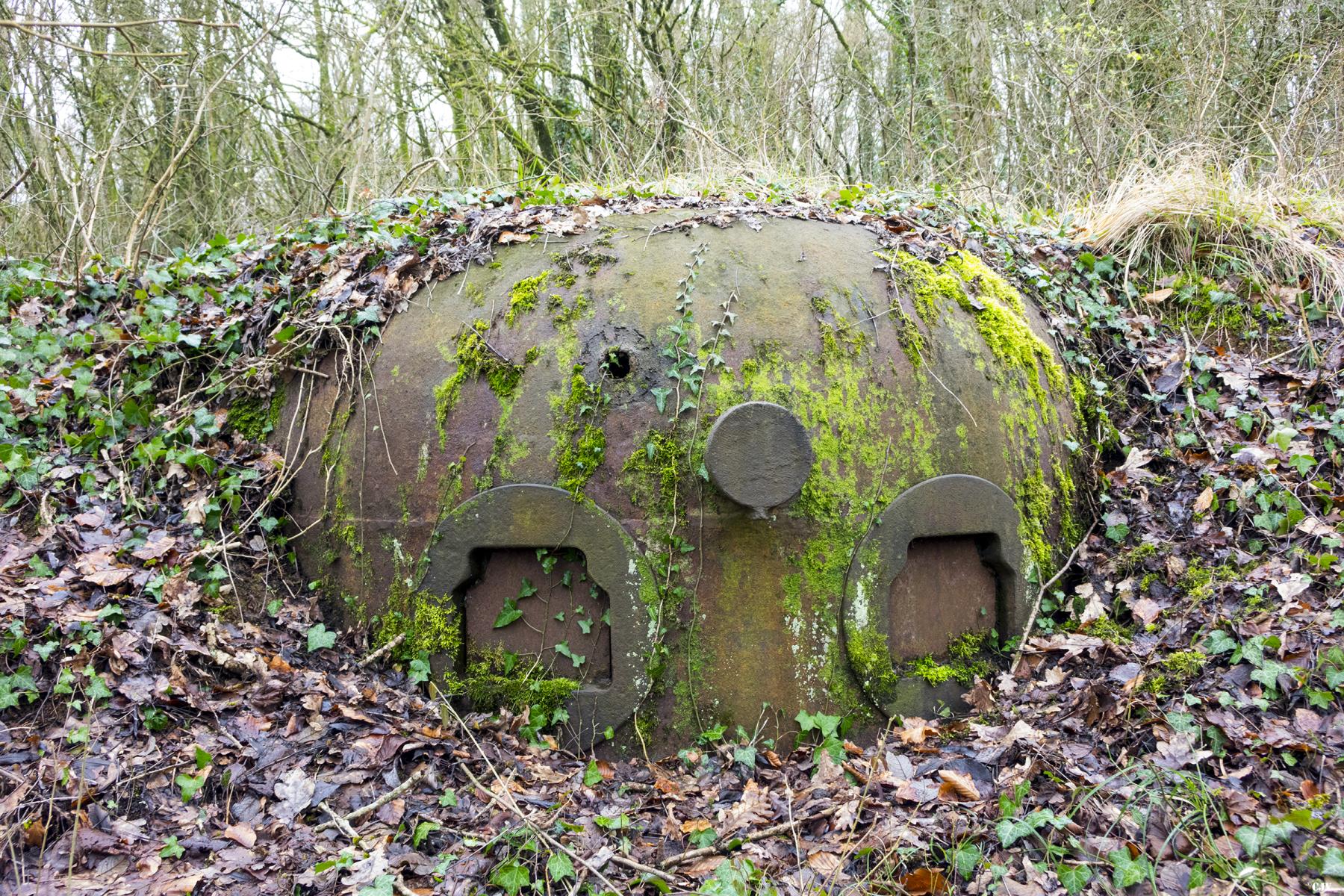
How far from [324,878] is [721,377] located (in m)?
2.23

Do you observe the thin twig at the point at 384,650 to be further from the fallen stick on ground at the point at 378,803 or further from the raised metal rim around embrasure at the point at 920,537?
the raised metal rim around embrasure at the point at 920,537

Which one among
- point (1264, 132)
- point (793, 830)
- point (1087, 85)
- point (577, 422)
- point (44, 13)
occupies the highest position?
point (44, 13)

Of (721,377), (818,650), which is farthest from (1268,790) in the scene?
(721,377)

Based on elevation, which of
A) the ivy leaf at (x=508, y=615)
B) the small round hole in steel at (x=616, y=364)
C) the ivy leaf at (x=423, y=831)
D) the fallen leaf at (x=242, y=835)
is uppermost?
the small round hole in steel at (x=616, y=364)

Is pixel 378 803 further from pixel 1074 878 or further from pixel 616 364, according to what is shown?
pixel 1074 878

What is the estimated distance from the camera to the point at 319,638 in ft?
12.0

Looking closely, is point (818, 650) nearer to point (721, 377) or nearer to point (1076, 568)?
point (721, 377)

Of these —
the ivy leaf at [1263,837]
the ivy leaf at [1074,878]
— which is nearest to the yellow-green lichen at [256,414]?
the ivy leaf at [1074,878]

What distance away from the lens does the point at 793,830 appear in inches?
114

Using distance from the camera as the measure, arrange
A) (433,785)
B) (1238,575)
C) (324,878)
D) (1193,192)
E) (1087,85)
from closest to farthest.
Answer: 1. (324,878)
2. (433,785)
3. (1238,575)
4. (1193,192)
5. (1087,85)

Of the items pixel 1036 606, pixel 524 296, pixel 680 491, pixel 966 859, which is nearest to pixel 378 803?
pixel 680 491

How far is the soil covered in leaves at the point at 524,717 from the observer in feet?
8.87

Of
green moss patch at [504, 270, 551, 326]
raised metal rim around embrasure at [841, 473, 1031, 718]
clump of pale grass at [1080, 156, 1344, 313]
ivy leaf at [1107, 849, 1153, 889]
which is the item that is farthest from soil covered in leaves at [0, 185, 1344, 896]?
clump of pale grass at [1080, 156, 1344, 313]

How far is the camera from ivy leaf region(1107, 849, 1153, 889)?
2506mm
